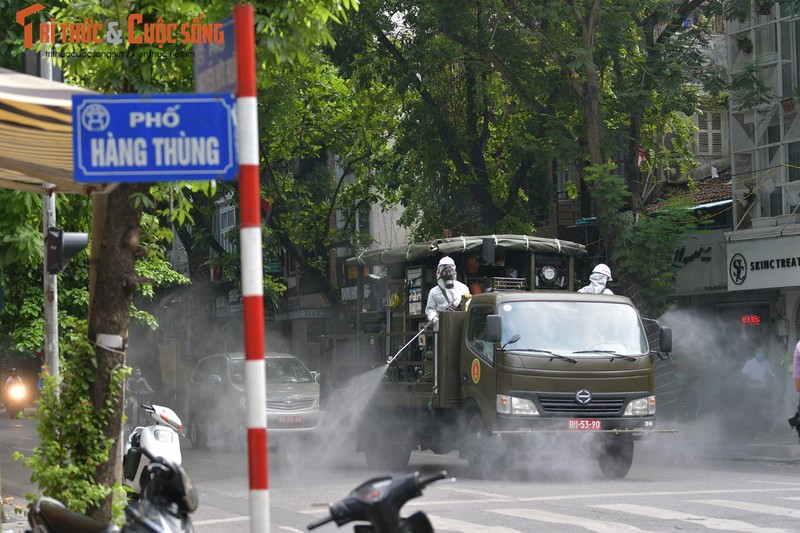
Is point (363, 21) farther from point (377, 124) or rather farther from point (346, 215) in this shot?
point (346, 215)

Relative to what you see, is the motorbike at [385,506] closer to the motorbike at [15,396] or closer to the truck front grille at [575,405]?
the truck front grille at [575,405]

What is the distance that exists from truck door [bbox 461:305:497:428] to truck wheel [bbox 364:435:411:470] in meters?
1.60

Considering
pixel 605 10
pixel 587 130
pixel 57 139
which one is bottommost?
pixel 57 139

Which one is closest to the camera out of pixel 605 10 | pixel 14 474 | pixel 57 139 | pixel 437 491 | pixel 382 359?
pixel 57 139

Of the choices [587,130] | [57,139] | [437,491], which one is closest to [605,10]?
[587,130]

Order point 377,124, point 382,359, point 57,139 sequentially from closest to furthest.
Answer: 1. point 57,139
2. point 382,359
3. point 377,124

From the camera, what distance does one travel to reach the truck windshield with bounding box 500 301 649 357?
49.4 ft

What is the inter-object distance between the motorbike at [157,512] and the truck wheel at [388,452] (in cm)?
1045

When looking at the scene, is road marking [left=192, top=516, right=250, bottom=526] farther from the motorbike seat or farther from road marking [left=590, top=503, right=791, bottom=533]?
the motorbike seat

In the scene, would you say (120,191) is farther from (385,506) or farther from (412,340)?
(412,340)

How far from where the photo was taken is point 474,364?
49.9ft

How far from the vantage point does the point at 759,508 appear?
11547 millimetres

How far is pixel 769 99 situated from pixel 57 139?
70.6 ft

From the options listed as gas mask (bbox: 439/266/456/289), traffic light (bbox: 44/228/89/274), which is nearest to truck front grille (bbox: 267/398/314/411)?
gas mask (bbox: 439/266/456/289)
